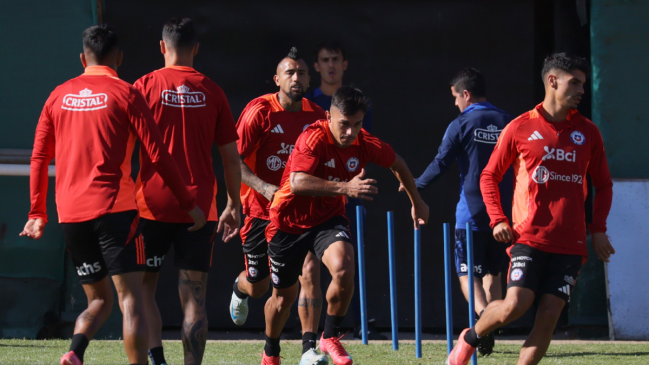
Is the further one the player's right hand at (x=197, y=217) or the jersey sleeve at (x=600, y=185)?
the jersey sleeve at (x=600, y=185)

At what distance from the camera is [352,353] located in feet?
20.8

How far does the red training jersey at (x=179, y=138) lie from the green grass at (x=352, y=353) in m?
1.69

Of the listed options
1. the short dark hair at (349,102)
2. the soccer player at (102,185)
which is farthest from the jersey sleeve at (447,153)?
the soccer player at (102,185)

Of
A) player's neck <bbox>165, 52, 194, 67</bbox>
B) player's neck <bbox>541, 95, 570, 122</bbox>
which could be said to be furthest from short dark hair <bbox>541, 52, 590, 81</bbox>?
player's neck <bbox>165, 52, 194, 67</bbox>

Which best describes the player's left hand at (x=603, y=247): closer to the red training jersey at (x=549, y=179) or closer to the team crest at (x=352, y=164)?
the red training jersey at (x=549, y=179)

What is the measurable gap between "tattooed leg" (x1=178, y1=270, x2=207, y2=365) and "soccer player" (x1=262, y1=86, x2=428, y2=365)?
85 cm

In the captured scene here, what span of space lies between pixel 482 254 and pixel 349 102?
7.38 feet

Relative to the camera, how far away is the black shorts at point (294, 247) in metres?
5.30

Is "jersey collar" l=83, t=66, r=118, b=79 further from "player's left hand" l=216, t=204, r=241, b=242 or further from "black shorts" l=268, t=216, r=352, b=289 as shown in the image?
"black shorts" l=268, t=216, r=352, b=289

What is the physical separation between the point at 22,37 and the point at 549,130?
5.19m

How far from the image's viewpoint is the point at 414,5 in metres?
8.11

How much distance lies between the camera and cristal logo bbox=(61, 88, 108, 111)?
13.6 feet

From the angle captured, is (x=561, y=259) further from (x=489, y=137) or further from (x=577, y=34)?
(x=577, y=34)

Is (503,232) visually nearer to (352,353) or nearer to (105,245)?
(352,353)
